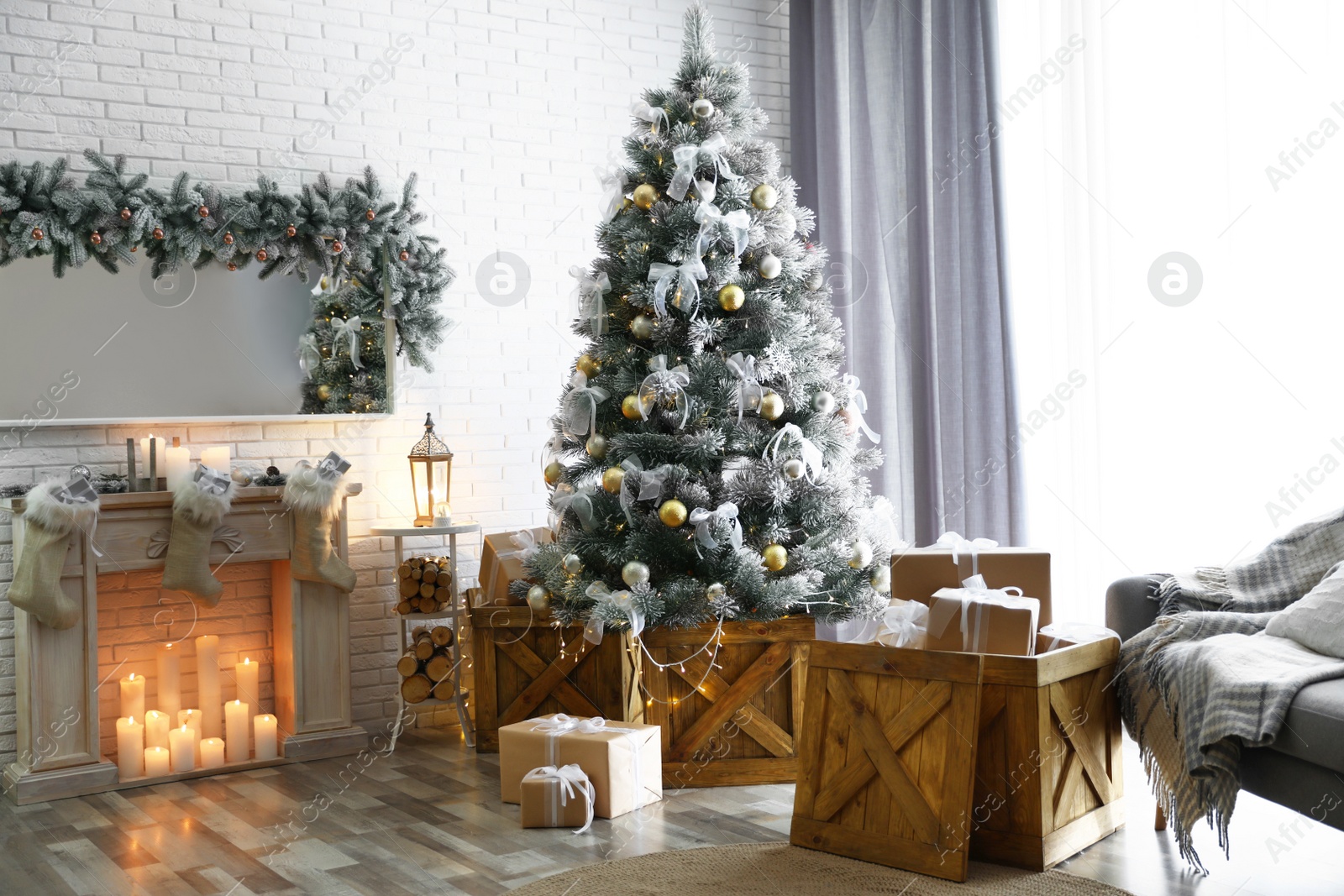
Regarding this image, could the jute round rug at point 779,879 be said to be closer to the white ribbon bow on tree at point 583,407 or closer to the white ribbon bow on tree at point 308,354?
the white ribbon bow on tree at point 583,407

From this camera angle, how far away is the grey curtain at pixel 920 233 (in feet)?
13.4

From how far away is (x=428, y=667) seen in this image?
13.3 feet

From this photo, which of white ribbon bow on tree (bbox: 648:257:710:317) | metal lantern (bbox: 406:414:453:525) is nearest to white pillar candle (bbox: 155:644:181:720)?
metal lantern (bbox: 406:414:453:525)

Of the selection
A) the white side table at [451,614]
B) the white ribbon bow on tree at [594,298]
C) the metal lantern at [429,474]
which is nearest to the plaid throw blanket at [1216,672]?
the white ribbon bow on tree at [594,298]

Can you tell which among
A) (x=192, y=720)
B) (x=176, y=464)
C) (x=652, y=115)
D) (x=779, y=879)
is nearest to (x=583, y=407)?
(x=652, y=115)

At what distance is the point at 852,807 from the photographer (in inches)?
104

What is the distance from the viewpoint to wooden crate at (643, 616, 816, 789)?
10.8 feet

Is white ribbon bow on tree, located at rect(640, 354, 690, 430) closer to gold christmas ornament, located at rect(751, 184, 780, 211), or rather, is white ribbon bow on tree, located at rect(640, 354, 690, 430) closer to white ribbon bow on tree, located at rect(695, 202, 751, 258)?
white ribbon bow on tree, located at rect(695, 202, 751, 258)

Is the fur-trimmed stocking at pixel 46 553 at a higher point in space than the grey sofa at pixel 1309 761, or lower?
higher

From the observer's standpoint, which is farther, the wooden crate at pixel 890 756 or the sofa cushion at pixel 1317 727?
the wooden crate at pixel 890 756

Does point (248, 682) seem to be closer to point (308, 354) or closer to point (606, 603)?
point (308, 354)

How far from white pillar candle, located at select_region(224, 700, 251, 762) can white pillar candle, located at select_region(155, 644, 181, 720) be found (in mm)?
161

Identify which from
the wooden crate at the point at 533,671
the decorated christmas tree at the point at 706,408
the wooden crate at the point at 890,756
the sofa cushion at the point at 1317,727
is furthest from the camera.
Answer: the wooden crate at the point at 533,671

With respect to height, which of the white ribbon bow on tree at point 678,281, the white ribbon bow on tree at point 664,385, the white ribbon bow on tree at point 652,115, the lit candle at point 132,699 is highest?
the white ribbon bow on tree at point 652,115
